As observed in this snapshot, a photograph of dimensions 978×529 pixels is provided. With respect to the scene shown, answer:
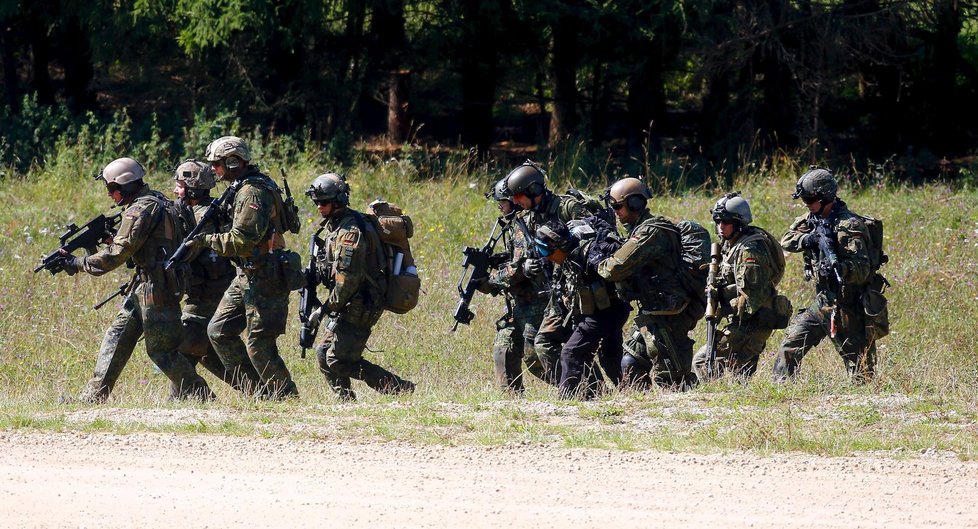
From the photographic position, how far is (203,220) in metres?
8.81

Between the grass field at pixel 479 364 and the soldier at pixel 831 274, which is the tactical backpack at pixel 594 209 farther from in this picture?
the soldier at pixel 831 274

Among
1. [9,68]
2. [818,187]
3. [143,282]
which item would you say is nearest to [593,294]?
[818,187]

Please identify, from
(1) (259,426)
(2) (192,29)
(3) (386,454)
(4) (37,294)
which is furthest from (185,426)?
(2) (192,29)

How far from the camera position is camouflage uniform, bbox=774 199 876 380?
9.15 metres

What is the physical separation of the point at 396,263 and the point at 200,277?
4.86 ft

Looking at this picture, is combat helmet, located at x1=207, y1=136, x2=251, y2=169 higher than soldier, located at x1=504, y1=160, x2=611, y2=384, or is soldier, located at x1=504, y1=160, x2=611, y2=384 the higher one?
combat helmet, located at x1=207, y1=136, x2=251, y2=169

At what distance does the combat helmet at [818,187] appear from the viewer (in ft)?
30.4

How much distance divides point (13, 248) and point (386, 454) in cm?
908

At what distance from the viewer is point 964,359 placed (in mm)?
11438

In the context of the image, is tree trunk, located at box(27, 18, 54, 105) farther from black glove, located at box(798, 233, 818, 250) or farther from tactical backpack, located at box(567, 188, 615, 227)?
black glove, located at box(798, 233, 818, 250)

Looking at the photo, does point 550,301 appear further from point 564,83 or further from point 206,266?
point 564,83

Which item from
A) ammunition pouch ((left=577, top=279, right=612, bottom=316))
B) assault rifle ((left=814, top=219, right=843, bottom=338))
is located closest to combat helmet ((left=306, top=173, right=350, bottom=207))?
ammunition pouch ((left=577, top=279, right=612, bottom=316))

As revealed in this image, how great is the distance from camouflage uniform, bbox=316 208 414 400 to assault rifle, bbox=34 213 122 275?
5.14ft

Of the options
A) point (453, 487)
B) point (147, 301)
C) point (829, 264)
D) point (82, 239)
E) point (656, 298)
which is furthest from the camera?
point (829, 264)
